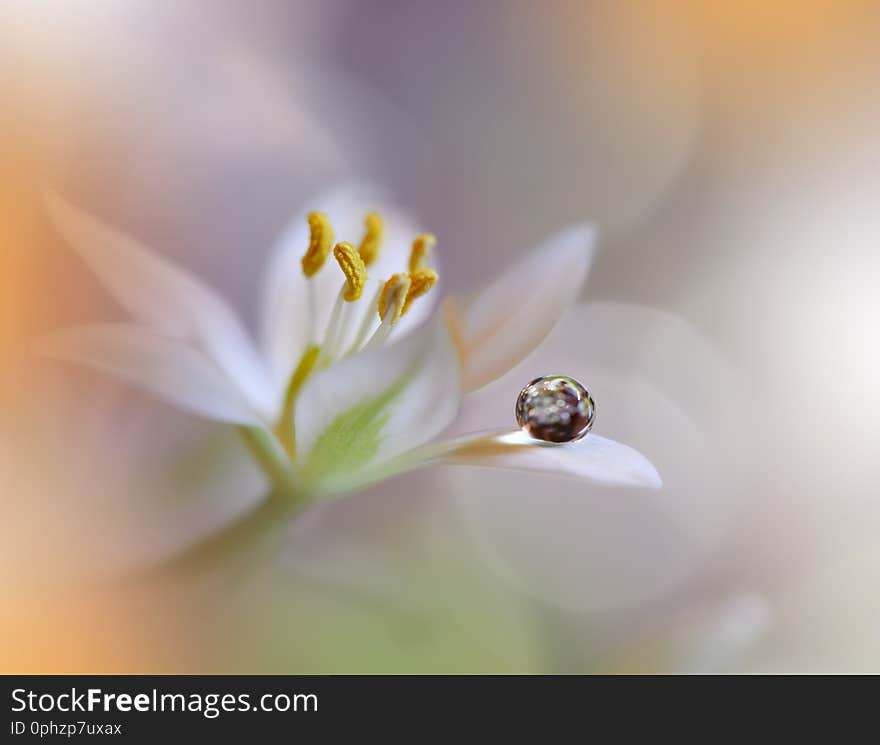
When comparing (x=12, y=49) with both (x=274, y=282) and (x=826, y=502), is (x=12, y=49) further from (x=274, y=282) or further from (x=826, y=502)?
(x=826, y=502)

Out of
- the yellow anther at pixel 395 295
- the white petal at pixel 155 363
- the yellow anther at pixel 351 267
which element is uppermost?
the yellow anther at pixel 351 267

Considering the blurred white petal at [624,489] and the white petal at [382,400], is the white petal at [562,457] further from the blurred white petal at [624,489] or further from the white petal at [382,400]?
the blurred white petal at [624,489]

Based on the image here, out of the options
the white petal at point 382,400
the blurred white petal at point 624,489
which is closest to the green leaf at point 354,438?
the white petal at point 382,400

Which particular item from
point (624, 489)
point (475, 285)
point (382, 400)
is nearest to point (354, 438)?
point (382, 400)

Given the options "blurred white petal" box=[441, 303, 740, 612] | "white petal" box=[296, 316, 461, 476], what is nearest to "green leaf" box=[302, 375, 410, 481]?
"white petal" box=[296, 316, 461, 476]

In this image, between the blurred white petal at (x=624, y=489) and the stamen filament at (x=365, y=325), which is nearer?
the stamen filament at (x=365, y=325)

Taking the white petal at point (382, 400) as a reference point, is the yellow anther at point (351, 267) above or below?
above

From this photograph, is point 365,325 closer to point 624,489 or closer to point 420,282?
point 420,282
